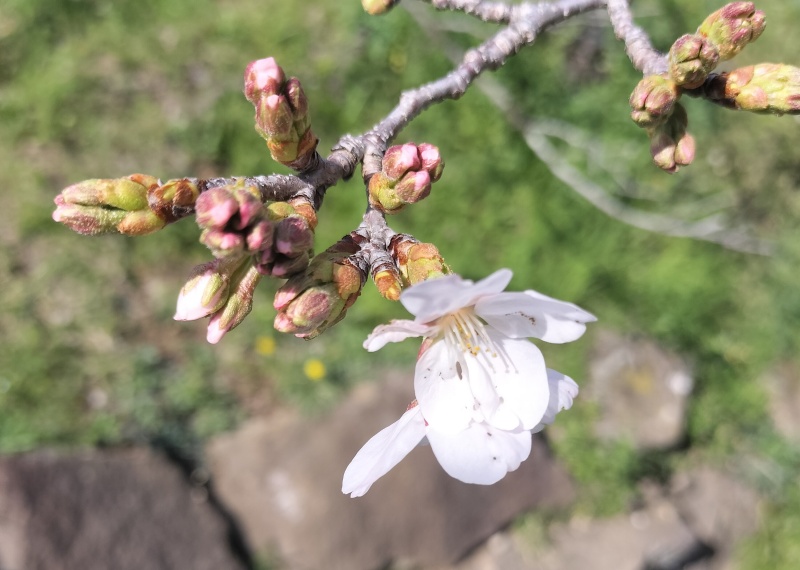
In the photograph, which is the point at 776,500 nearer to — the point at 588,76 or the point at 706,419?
the point at 706,419

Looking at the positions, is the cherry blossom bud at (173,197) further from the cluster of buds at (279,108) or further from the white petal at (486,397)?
the white petal at (486,397)

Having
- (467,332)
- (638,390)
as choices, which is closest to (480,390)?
(467,332)

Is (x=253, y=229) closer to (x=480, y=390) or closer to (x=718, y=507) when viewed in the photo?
(x=480, y=390)

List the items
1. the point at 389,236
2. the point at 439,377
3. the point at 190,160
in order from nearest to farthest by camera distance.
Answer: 1. the point at 389,236
2. the point at 439,377
3. the point at 190,160

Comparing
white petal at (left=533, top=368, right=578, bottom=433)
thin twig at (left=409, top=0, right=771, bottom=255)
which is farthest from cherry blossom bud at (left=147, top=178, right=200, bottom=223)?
thin twig at (left=409, top=0, right=771, bottom=255)

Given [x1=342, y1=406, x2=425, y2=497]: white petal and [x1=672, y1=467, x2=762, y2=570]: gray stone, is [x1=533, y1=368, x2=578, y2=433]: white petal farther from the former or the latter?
[x1=672, y1=467, x2=762, y2=570]: gray stone

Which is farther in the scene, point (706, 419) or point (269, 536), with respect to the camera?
point (706, 419)

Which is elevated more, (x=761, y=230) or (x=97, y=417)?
(x=97, y=417)

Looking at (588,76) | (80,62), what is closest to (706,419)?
(588,76)
